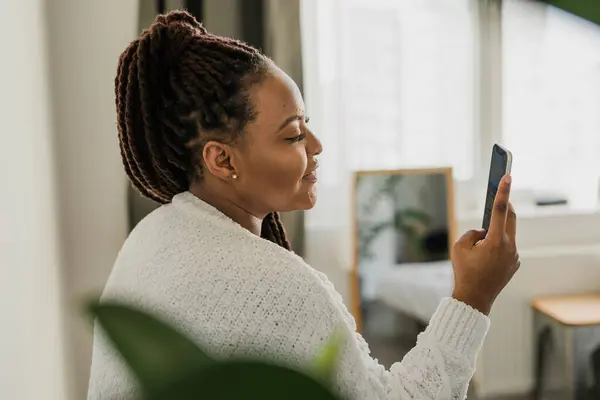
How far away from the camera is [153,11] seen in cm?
190

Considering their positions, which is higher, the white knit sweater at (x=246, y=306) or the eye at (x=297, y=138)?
the eye at (x=297, y=138)

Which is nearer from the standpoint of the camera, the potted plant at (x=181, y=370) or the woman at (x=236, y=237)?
the potted plant at (x=181, y=370)

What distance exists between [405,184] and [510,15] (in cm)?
76

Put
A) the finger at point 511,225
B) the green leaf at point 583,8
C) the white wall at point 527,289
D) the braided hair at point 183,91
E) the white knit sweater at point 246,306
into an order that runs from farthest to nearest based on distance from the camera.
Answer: the green leaf at point 583,8 < the white wall at point 527,289 < the finger at point 511,225 < the braided hair at point 183,91 < the white knit sweater at point 246,306

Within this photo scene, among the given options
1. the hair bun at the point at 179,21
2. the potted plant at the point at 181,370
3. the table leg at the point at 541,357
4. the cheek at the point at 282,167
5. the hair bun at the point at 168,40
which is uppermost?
the hair bun at the point at 179,21

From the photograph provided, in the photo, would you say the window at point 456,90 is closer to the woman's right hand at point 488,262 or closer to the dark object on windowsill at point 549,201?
the dark object on windowsill at point 549,201

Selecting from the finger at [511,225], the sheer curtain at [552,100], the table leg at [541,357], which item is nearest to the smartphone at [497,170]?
the finger at [511,225]

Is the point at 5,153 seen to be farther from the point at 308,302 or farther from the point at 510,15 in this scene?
the point at 510,15

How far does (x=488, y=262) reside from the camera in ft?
2.52

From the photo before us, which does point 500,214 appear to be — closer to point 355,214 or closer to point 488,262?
point 488,262

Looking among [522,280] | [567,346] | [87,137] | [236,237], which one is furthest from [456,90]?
[236,237]

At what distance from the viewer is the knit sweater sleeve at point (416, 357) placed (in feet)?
2.03

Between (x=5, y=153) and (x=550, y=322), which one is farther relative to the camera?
(x=550, y=322)

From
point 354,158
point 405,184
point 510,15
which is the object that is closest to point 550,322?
point 405,184
